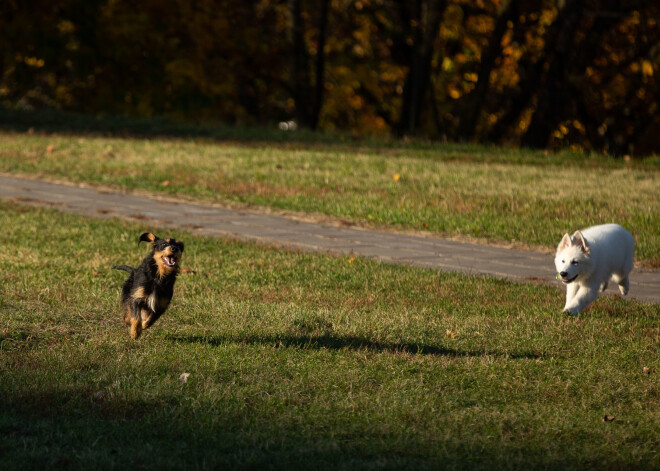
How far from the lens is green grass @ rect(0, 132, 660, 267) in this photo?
13.5 m

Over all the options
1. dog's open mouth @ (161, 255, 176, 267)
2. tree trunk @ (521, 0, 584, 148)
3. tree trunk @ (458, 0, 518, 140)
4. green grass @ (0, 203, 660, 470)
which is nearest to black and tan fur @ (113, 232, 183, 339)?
dog's open mouth @ (161, 255, 176, 267)

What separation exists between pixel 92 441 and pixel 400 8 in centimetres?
3019

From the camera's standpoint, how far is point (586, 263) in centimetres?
840

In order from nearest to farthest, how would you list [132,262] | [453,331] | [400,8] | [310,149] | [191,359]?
1. [191,359]
2. [453,331]
3. [132,262]
4. [310,149]
5. [400,8]

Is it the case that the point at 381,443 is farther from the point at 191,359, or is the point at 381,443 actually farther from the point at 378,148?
the point at 378,148

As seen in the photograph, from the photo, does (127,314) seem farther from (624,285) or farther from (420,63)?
(420,63)

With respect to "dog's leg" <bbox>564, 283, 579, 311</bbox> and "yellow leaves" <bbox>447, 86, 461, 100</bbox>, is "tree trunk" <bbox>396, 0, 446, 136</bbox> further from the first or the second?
"dog's leg" <bbox>564, 283, 579, 311</bbox>

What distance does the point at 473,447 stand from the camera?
5195 millimetres

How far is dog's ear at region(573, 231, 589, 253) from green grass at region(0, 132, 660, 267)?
10.6 ft

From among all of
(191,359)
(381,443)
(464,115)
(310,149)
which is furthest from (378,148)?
(381,443)

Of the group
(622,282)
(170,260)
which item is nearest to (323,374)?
(170,260)

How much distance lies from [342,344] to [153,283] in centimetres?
144

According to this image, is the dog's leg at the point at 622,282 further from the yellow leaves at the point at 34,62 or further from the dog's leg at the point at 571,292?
the yellow leaves at the point at 34,62

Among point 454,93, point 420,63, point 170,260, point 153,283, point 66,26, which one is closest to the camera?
point 170,260
